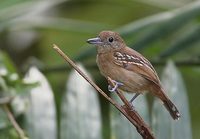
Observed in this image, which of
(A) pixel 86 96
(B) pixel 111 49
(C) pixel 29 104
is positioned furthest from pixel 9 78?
(B) pixel 111 49

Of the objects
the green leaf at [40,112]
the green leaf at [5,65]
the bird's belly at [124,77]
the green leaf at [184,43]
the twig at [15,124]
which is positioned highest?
the bird's belly at [124,77]

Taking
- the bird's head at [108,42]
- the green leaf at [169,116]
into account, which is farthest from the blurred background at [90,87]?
the bird's head at [108,42]

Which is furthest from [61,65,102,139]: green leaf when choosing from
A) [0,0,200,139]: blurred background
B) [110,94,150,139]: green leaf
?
[110,94,150,139]: green leaf

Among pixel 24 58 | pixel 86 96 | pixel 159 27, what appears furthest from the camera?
pixel 24 58

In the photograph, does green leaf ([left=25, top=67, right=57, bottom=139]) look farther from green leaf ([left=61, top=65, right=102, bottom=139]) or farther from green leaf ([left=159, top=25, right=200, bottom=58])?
green leaf ([left=159, top=25, right=200, bottom=58])

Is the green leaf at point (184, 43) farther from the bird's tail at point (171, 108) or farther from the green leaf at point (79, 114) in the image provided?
the bird's tail at point (171, 108)

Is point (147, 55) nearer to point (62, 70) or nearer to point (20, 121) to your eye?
point (62, 70)

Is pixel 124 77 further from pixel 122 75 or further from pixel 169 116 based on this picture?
pixel 169 116
